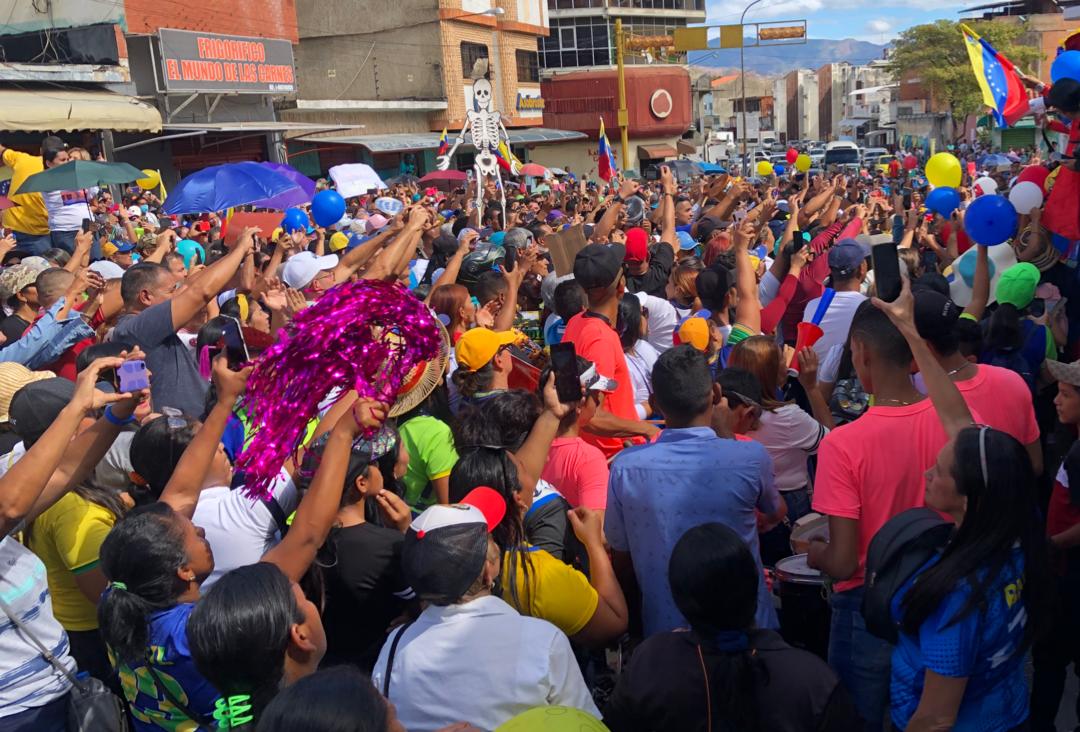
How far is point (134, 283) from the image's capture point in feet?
17.1

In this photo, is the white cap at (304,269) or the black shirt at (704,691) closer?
the black shirt at (704,691)

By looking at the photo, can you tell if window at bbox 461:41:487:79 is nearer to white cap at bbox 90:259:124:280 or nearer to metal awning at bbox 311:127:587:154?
metal awning at bbox 311:127:587:154

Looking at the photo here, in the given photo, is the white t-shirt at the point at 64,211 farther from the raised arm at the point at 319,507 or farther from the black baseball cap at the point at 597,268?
the raised arm at the point at 319,507

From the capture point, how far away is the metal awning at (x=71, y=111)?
51.2ft

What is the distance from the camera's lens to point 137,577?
2670mm

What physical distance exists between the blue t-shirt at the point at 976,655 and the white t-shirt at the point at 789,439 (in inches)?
63.4

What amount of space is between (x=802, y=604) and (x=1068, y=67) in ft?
10.9

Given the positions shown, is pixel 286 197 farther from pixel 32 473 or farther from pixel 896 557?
pixel 896 557

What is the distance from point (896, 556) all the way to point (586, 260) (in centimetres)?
275

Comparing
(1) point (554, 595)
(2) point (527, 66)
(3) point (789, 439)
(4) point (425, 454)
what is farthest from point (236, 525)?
(2) point (527, 66)

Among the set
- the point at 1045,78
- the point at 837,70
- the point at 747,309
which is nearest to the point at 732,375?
the point at 747,309

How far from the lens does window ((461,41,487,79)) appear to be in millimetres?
37594

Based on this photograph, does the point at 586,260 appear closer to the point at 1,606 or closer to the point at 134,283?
the point at 134,283

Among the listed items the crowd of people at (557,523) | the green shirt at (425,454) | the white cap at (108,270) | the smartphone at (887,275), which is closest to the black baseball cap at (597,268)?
the crowd of people at (557,523)
